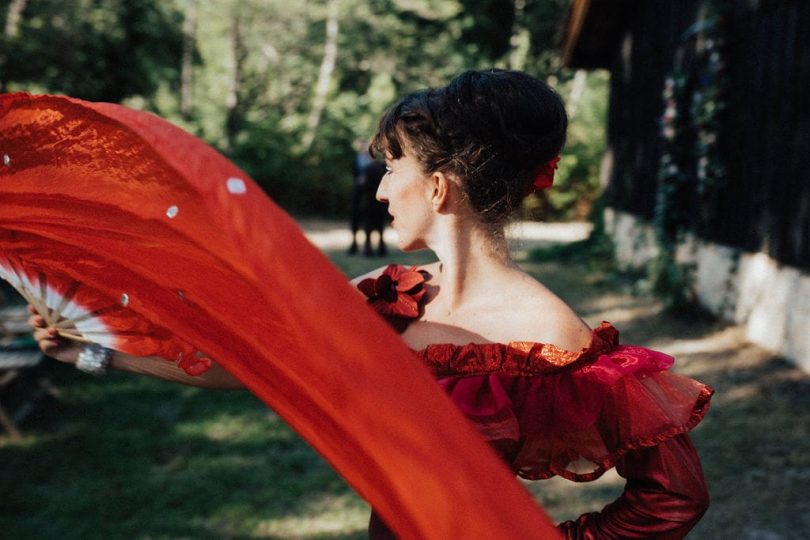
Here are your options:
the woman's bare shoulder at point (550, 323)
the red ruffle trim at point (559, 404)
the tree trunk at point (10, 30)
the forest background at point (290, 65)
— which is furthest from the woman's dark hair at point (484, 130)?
the tree trunk at point (10, 30)

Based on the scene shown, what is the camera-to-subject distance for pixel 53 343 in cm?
195

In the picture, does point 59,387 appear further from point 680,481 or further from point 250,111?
point 250,111

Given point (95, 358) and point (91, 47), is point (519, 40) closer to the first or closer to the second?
point (91, 47)

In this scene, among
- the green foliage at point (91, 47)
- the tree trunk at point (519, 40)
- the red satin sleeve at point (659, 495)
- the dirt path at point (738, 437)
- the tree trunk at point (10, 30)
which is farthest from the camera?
the tree trunk at point (519, 40)

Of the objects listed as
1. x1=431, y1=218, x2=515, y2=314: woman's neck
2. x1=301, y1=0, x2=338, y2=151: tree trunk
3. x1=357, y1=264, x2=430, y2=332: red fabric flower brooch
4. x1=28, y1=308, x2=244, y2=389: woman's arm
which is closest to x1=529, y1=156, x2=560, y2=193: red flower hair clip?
x1=431, y1=218, x2=515, y2=314: woman's neck

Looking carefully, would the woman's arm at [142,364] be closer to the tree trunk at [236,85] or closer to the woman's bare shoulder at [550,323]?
the woman's bare shoulder at [550,323]

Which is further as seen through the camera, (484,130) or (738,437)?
(738,437)

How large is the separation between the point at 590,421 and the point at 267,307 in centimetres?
71

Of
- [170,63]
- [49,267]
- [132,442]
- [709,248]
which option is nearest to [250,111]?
[170,63]

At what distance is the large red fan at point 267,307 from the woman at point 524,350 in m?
0.40

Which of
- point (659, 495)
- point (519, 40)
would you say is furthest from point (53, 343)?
point (519, 40)

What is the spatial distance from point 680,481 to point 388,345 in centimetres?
75

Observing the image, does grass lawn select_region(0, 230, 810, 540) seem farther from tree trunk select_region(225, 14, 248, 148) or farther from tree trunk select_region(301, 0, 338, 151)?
tree trunk select_region(301, 0, 338, 151)

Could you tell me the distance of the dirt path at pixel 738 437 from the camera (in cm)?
420
